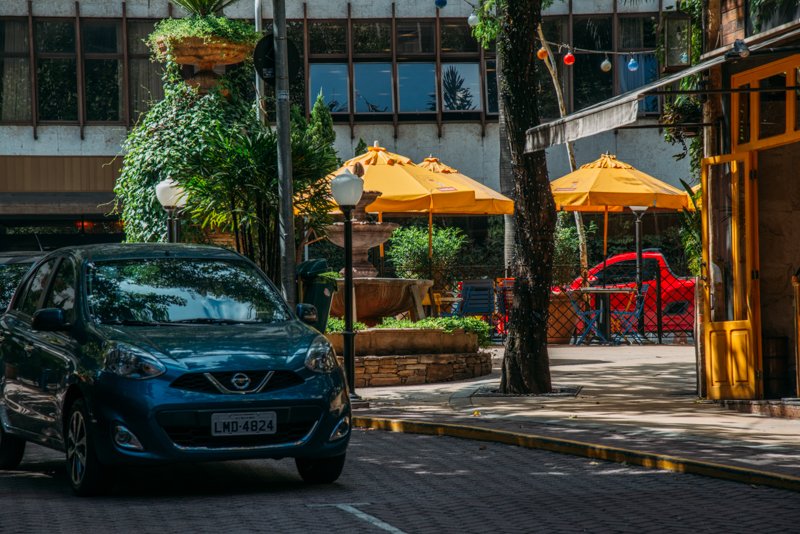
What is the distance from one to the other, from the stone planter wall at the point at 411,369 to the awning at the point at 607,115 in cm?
437

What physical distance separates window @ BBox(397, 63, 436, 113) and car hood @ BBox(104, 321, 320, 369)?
97.9ft

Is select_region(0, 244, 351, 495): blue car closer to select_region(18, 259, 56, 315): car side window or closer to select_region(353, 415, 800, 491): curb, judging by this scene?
select_region(18, 259, 56, 315): car side window

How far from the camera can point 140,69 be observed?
39.0m

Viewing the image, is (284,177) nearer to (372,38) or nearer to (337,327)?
(337,327)

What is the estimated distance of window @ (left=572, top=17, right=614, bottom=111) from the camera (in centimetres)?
3862

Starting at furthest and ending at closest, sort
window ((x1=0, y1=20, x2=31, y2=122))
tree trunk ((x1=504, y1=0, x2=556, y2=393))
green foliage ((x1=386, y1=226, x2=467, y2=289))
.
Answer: window ((x1=0, y1=20, x2=31, y2=122)) < green foliage ((x1=386, y1=226, x2=467, y2=289)) < tree trunk ((x1=504, y1=0, x2=556, y2=393))

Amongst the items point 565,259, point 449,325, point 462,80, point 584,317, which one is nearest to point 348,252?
point 449,325

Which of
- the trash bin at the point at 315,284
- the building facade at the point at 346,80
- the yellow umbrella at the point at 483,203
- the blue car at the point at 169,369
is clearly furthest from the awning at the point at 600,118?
the building facade at the point at 346,80

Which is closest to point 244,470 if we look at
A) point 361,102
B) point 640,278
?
point 640,278

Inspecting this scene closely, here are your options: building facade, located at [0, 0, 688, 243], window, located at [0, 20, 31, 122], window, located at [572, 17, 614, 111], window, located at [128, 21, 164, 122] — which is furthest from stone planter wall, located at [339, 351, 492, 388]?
window, located at [0, 20, 31, 122]

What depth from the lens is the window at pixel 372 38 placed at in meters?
38.8

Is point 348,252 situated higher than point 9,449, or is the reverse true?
point 348,252

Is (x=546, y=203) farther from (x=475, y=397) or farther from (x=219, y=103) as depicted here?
(x=219, y=103)

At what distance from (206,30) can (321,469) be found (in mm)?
11464
